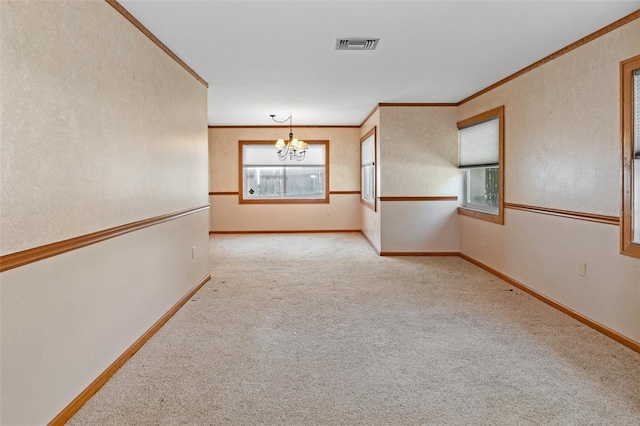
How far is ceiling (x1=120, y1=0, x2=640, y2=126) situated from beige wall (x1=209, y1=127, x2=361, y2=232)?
358 cm

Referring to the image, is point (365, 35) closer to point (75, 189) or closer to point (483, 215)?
point (75, 189)

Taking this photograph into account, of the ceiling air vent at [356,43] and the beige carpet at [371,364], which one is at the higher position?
the ceiling air vent at [356,43]

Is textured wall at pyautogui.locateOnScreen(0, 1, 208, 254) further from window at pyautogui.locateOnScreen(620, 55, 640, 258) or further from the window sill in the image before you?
the window sill

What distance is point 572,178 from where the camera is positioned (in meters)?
3.74

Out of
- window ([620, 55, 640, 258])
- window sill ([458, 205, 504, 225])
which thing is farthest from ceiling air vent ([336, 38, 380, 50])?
window sill ([458, 205, 504, 225])

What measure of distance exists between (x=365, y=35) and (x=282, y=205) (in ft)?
20.6

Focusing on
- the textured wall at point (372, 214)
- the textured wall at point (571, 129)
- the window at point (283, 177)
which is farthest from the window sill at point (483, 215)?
the window at point (283, 177)

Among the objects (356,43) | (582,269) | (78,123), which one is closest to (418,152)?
(356,43)

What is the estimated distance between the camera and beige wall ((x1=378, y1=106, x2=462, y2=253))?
6.55 meters

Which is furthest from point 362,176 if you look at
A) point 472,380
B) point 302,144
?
point 472,380

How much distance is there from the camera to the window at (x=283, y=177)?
9.46 m

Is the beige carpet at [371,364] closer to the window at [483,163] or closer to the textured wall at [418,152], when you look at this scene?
the window at [483,163]

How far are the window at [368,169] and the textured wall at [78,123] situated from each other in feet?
13.9

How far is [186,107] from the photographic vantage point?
4.21 metres
